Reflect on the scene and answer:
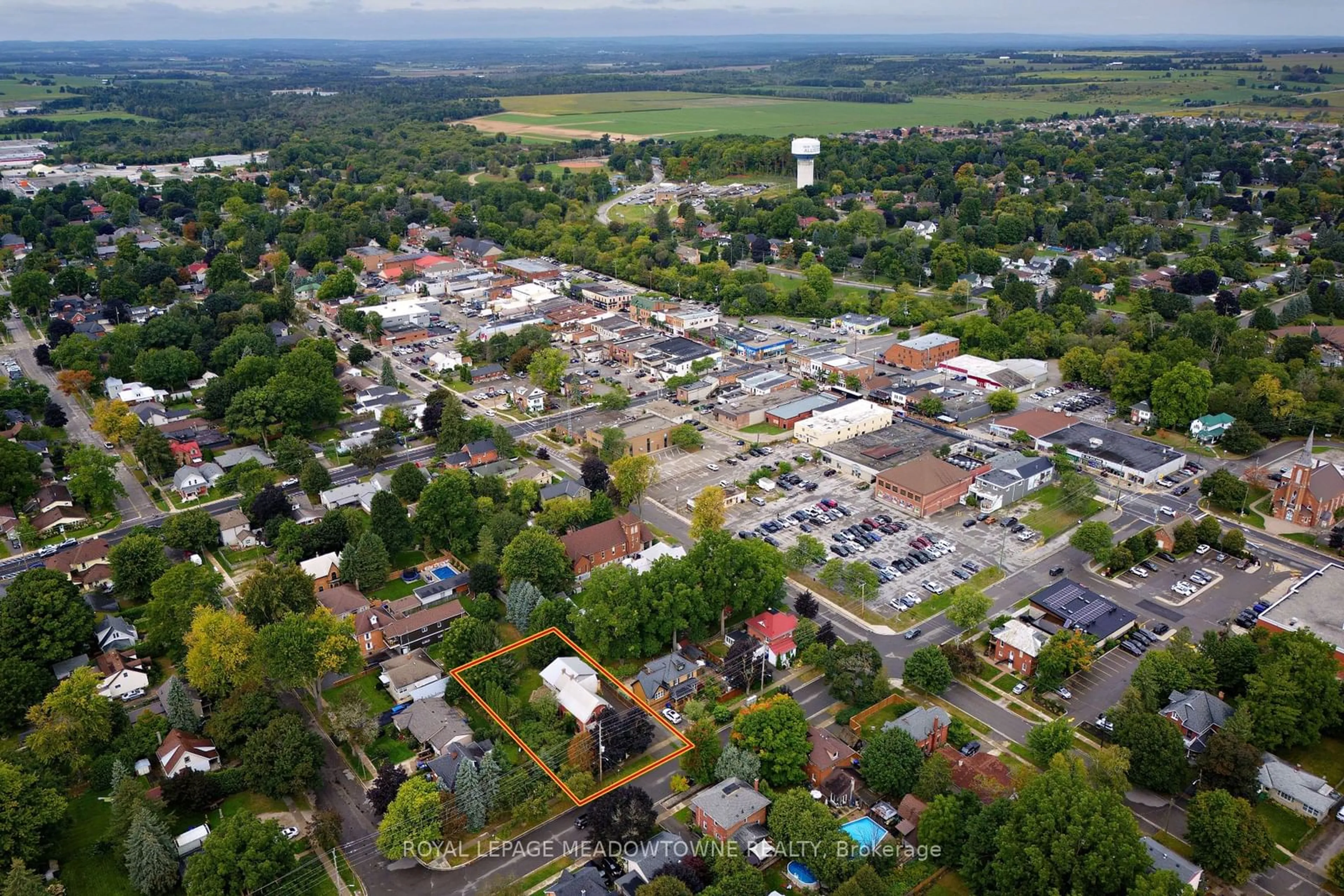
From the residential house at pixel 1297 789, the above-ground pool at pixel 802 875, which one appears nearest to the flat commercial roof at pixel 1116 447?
the residential house at pixel 1297 789

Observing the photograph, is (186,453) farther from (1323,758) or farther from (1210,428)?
(1210,428)

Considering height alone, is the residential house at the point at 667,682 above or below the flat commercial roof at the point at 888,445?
below

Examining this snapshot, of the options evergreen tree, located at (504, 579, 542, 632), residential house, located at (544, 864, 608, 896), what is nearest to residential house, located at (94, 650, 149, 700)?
evergreen tree, located at (504, 579, 542, 632)

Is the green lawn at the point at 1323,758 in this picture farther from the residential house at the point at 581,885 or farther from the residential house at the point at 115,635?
the residential house at the point at 115,635

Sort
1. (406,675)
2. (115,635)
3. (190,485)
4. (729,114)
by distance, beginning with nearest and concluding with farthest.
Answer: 1. (406,675)
2. (115,635)
3. (190,485)
4. (729,114)

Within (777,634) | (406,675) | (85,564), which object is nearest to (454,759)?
(406,675)

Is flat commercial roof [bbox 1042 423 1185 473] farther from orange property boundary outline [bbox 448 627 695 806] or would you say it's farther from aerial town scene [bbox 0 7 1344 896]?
orange property boundary outline [bbox 448 627 695 806]
